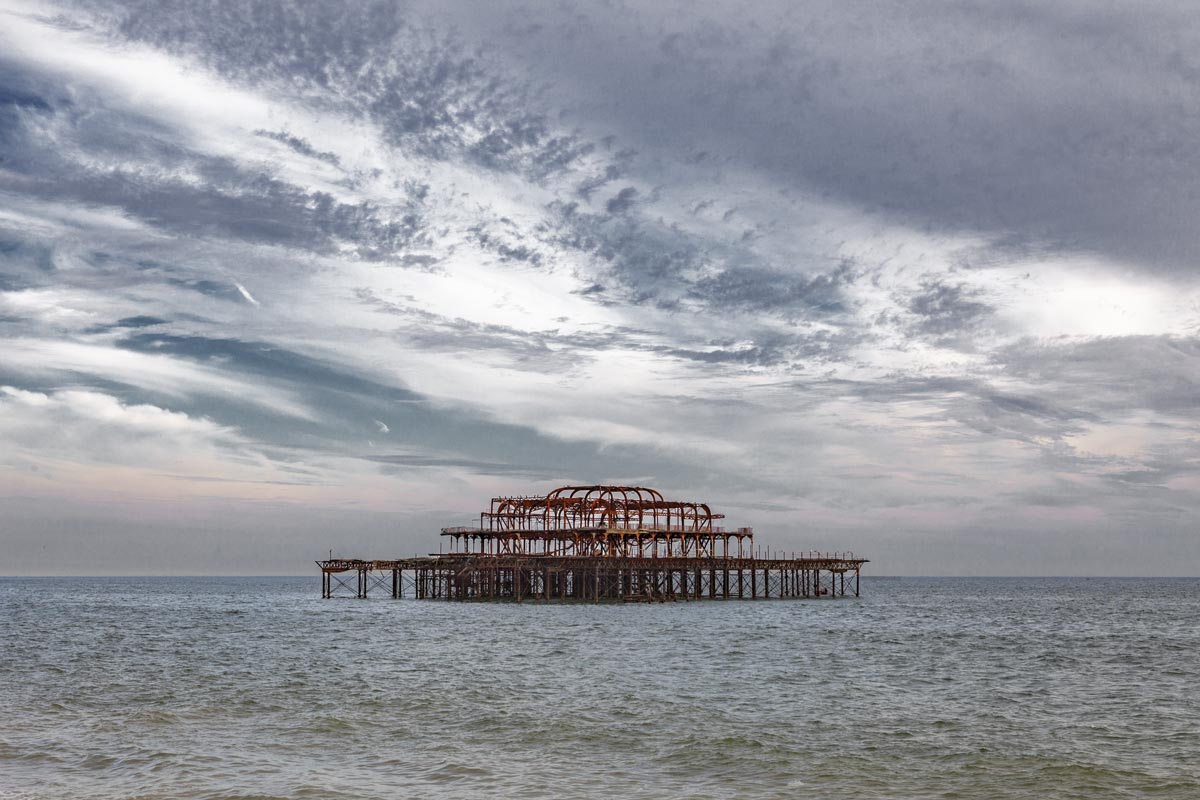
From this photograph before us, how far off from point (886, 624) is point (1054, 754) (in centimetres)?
4707

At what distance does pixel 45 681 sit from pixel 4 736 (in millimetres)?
12647

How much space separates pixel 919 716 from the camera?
92.7 feet

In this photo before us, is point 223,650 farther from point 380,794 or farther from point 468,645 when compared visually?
point 380,794

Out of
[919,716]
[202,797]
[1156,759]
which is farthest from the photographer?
[919,716]

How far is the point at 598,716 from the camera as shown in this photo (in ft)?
91.7

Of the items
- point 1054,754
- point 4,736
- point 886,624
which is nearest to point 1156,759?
point 1054,754

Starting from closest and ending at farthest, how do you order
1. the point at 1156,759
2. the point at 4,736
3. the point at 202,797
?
the point at 202,797 < the point at 1156,759 < the point at 4,736

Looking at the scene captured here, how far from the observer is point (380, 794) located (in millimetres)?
19000

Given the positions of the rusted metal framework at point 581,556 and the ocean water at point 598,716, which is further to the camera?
the rusted metal framework at point 581,556

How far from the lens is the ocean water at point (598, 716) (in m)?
20.5

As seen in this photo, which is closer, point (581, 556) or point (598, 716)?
point (598, 716)

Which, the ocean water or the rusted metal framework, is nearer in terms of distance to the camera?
the ocean water

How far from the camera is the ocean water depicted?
20.5 metres

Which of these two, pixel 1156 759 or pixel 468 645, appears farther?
pixel 468 645
